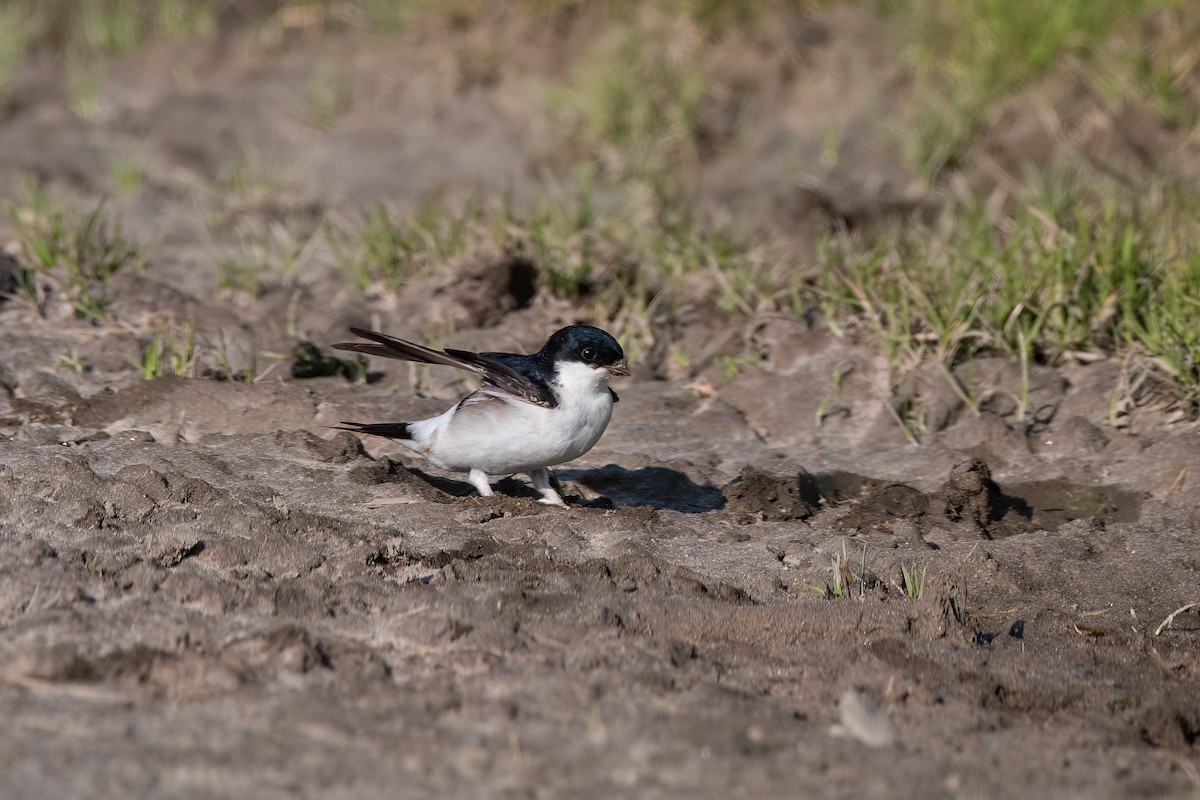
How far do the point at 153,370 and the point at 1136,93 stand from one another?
16.6 ft

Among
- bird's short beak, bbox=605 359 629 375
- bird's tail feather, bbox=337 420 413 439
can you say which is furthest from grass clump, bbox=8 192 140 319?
bird's short beak, bbox=605 359 629 375

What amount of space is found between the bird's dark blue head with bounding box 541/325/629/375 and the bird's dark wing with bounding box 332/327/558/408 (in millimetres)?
123

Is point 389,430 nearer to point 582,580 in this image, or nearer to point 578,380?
point 578,380

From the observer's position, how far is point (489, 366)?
4.18 meters

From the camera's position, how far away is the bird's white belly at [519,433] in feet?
13.1

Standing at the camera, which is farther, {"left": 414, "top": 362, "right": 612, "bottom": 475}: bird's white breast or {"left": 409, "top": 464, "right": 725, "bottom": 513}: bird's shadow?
{"left": 409, "top": 464, "right": 725, "bottom": 513}: bird's shadow

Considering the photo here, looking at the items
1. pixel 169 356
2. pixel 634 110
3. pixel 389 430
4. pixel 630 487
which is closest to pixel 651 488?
pixel 630 487

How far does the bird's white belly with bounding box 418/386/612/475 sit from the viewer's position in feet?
13.1

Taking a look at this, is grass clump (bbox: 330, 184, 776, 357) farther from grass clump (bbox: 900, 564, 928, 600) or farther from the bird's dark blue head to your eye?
grass clump (bbox: 900, 564, 928, 600)

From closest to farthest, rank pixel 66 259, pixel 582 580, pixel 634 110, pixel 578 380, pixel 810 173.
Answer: pixel 582 580, pixel 578 380, pixel 66 259, pixel 810 173, pixel 634 110

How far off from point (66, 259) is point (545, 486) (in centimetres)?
244

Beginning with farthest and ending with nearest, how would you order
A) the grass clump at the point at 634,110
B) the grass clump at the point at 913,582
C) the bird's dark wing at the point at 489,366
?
the grass clump at the point at 634,110 → the bird's dark wing at the point at 489,366 → the grass clump at the point at 913,582

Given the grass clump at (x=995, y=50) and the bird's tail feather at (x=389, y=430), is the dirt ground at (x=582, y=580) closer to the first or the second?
the bird's tail feather at (x=389, y=430)

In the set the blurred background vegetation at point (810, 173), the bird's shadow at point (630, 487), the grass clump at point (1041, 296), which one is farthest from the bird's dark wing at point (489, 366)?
the grass clump at point (1041, 296)
